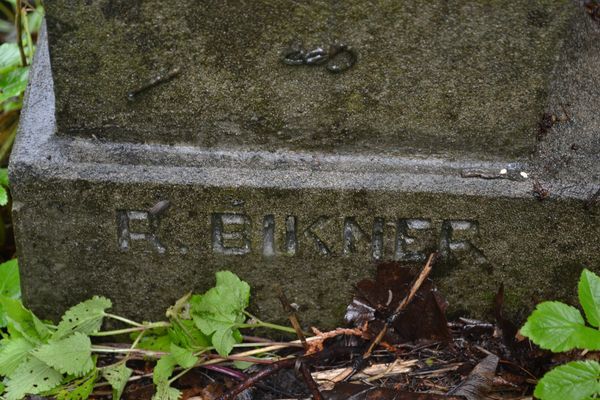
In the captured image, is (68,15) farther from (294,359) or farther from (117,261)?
(294,359)

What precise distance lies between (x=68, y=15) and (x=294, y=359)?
1.04m

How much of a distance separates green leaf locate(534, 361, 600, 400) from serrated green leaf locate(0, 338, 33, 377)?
1329 millimetres

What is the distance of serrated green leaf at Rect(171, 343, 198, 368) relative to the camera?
6.97 feet

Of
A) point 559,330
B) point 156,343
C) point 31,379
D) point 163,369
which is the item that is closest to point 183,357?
point 163,369

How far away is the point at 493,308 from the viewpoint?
7.53 feet

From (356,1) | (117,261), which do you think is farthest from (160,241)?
(356,1)

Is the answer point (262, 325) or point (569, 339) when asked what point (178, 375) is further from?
point (569, 339)

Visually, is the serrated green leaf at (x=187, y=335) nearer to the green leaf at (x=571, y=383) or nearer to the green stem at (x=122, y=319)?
the green stem at (x=122, y=319)

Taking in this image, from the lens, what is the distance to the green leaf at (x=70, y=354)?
211 centimetres

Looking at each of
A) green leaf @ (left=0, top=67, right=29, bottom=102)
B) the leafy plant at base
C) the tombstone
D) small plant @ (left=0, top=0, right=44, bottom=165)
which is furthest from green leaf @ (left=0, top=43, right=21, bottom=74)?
the leafy plant at base

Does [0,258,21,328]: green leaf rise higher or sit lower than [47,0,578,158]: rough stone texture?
lower

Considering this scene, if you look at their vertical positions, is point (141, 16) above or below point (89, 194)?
above

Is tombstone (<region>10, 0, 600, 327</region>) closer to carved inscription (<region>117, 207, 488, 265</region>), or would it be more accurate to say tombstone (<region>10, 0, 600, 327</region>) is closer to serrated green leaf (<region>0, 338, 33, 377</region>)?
carved inscription (<region>117, 207, 488, 265</region>)

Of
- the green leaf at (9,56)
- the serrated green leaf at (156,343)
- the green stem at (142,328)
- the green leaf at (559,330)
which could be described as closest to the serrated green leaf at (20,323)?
the green stem at (142,328)
